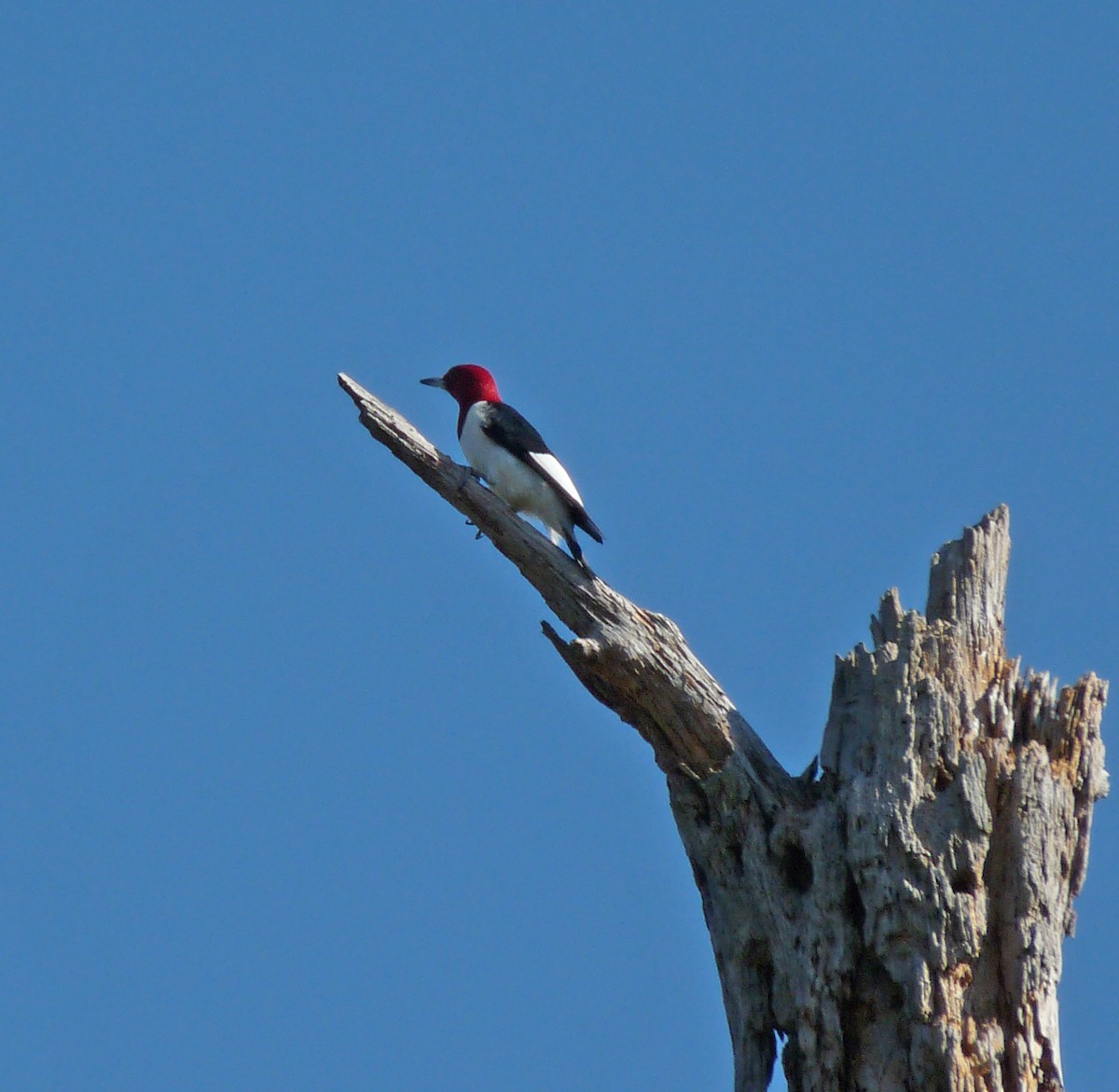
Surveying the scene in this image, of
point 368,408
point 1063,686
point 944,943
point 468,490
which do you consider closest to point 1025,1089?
point 944,943

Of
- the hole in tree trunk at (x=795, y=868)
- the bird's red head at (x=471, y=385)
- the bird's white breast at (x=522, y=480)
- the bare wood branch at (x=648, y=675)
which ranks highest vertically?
the bird's red head at (x=471, y=385)

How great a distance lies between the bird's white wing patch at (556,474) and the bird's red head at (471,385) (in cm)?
110

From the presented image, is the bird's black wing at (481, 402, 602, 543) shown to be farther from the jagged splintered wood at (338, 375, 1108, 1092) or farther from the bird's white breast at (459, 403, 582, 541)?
the jagged splintered wood at (338, 375, 1108, 1092)

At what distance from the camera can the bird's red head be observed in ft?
31.0

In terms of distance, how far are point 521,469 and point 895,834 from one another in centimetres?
310

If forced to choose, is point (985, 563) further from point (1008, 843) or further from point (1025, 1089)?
point (1025, 1089)

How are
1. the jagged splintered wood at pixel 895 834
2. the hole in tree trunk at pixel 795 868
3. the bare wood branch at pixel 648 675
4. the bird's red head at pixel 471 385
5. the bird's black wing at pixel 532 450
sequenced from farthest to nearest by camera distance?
the bird's red head at pixel 471 385 < the bird's black wing at pixel 532 450 < the bare wood branch at pixel 648 675 < the hole in tree trunk at pixel 795 868 < the jagged splintered wood at pixel 895 834

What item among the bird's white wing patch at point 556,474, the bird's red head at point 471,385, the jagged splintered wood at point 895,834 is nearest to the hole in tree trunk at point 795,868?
the jagged splintered wood at point 895,834

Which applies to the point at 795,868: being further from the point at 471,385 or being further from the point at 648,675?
the point at 471,385

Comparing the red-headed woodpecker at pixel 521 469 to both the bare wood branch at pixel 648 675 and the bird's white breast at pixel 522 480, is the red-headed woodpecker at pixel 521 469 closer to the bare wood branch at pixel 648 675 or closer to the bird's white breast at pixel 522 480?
the bird's white breast at pixel 522 480

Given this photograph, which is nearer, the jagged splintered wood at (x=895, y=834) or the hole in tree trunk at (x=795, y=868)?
the jagged splintered wood at (x=895, y=834)

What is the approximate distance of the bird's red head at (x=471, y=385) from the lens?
944 cm

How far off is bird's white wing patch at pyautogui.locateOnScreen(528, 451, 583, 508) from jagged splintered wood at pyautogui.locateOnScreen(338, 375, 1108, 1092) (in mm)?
1186

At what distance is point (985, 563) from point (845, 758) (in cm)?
110
